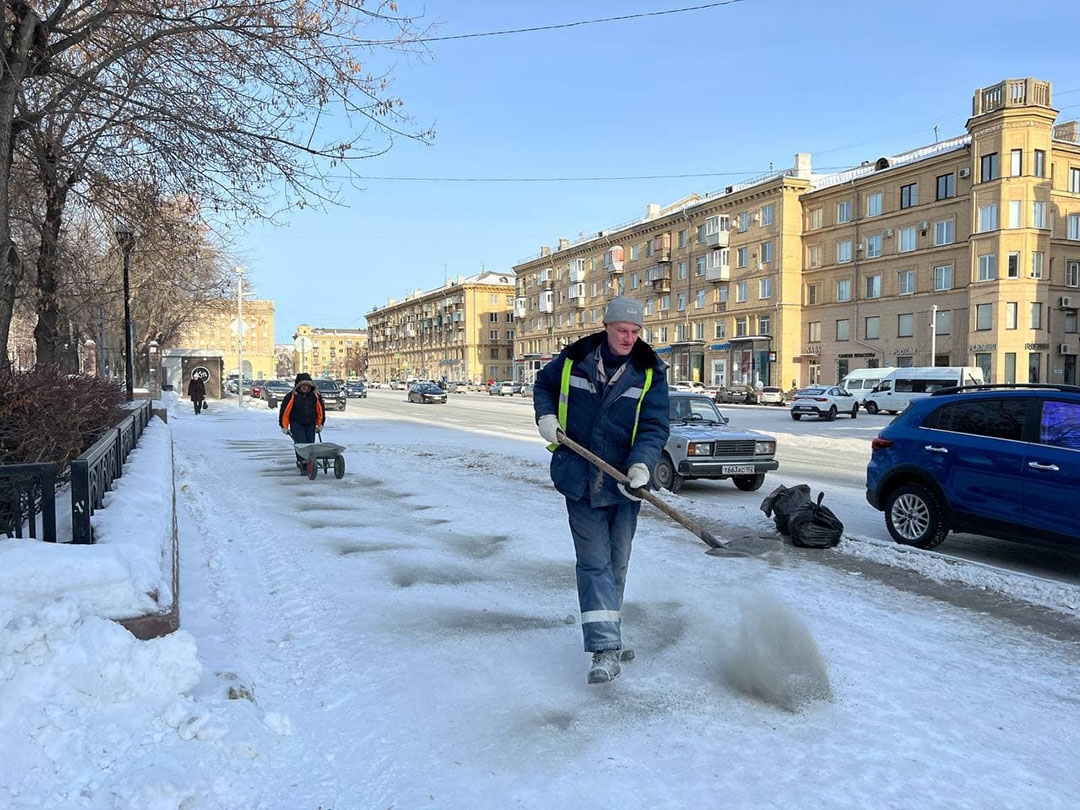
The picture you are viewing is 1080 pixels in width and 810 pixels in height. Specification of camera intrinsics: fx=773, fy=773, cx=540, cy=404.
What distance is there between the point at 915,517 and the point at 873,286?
47.8 m

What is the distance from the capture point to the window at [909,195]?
4797 centimetres

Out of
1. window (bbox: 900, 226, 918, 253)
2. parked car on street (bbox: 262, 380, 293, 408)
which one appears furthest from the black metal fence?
window (bbox: 900, 226, 918, 253)

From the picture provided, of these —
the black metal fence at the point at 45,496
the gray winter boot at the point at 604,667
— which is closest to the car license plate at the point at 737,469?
the gray winter boot at the point at 604,667

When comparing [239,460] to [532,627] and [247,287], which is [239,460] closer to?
[532,627]

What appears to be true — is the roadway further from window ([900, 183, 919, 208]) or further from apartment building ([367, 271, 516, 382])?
apartment building ([367, 271, 516, 382])

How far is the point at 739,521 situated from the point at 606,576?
4.93 m

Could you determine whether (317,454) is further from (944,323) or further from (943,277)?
(943,277)

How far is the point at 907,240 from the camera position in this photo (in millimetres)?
48531

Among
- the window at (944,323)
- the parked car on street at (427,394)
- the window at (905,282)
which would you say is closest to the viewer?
the window at (944,323)

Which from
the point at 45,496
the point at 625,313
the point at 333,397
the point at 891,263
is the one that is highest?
the point at 891,263

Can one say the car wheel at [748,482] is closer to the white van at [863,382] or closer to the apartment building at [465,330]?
the white van at [863,382]

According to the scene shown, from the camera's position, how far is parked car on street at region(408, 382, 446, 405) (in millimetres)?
48344

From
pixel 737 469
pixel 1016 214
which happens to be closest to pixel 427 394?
pixel 1016 214

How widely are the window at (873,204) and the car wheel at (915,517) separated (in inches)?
1901
